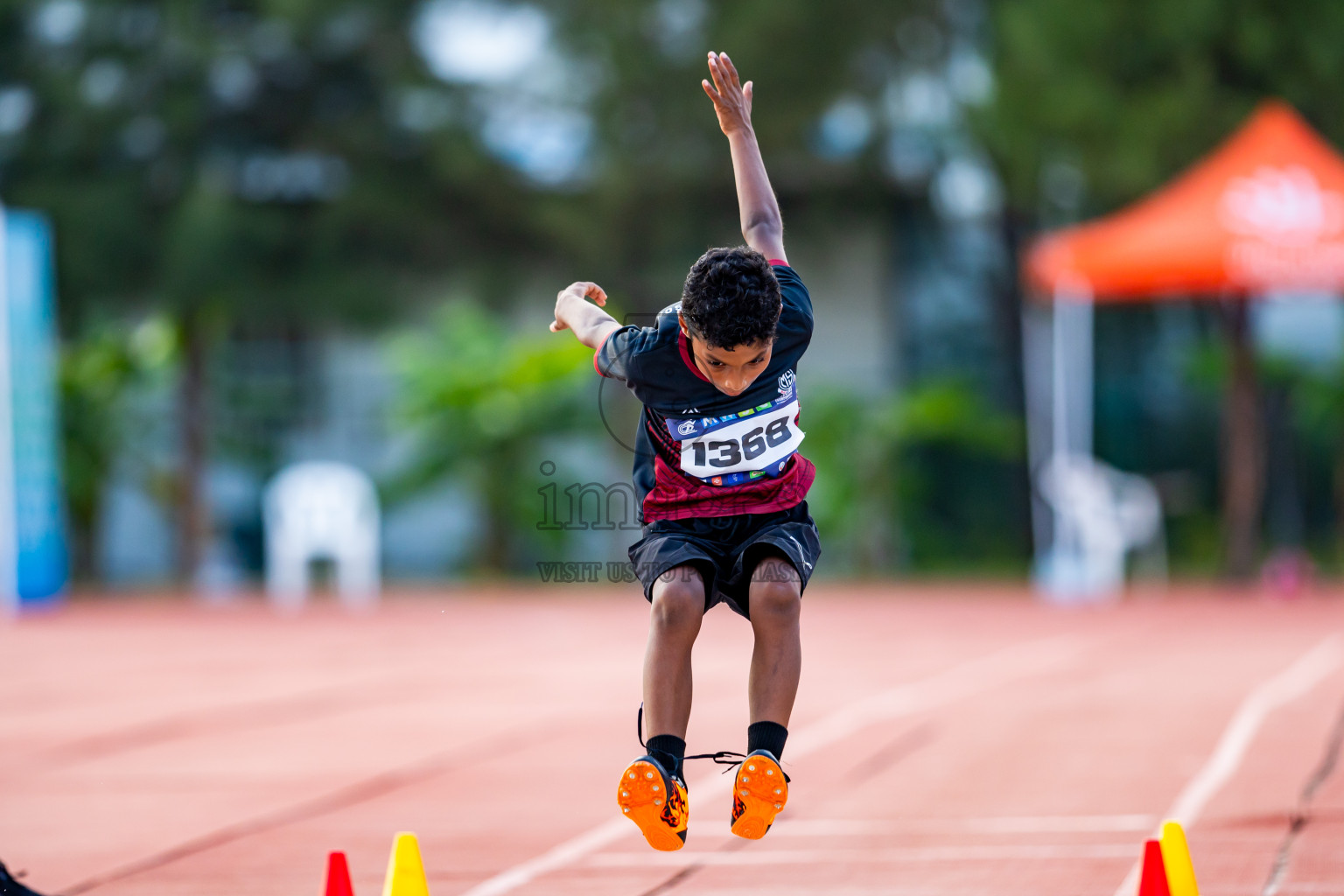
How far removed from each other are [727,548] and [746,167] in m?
1.13

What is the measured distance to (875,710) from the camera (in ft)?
31.6

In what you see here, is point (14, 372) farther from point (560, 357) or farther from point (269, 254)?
point (560, 357)

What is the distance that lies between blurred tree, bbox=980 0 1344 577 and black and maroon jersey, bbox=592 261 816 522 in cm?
1482

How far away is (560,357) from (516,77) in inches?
149

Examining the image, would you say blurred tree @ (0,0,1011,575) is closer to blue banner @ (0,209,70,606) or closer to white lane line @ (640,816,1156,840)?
blue banner @ (0,209,70,606)

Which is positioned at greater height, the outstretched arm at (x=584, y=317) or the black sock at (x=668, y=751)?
the outstretched arm at (x=584, y=317)

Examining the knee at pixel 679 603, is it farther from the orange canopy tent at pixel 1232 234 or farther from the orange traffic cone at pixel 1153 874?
the orange canopy tent at pixel 1232 234

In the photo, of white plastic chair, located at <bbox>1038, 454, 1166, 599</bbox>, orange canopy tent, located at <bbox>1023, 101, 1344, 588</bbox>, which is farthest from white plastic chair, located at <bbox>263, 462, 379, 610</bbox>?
orange canopy tent, located at <bbox>1023, 101, 1344, 588</bbox>

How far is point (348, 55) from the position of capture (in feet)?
74.0

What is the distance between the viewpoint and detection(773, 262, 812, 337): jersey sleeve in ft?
14.6

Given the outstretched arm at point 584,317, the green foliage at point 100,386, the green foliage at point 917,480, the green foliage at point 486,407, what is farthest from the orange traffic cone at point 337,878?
the green foliage at point 100,386

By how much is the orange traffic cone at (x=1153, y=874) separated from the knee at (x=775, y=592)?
3.57 ft

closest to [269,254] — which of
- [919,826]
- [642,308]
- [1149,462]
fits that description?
[642,308]

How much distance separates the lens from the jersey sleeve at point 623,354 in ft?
14.3
